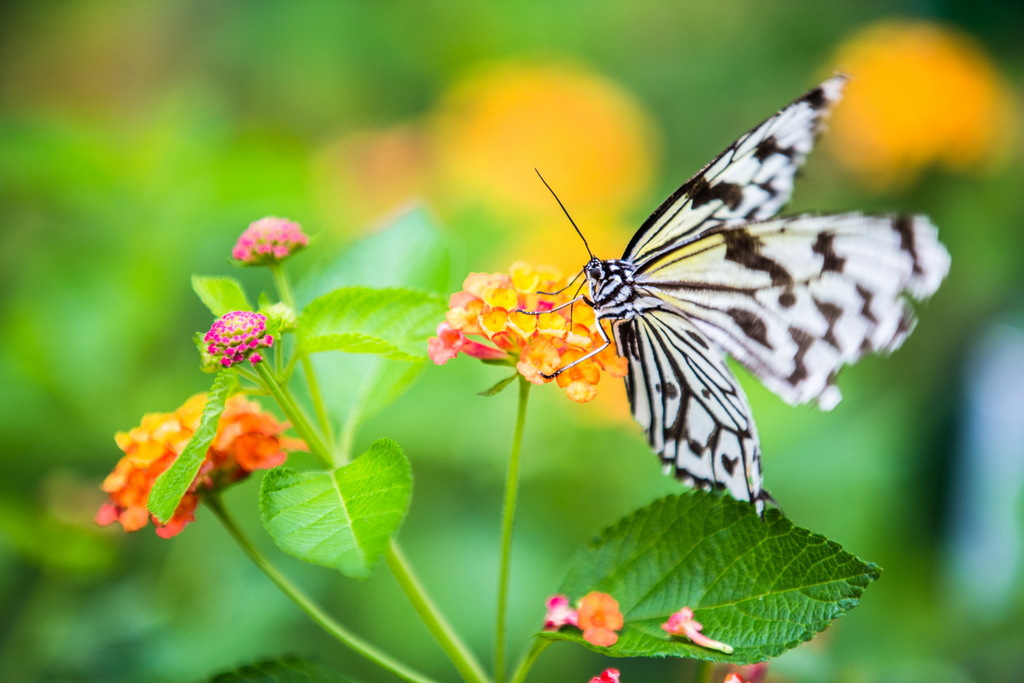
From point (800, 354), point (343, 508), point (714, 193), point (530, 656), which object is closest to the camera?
point (343, 508)

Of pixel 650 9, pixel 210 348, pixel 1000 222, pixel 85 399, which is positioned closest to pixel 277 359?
pixel 210 348

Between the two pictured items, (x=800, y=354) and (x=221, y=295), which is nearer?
(x=221, y=295)

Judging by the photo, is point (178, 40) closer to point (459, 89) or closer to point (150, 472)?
point (459, 89)

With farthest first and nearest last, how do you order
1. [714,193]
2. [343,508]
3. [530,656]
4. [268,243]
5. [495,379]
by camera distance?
1. [495,379]
2. [714,193]
3. [268,243]
4. [530,656]
5. [343,508]

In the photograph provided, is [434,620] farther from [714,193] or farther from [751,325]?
[714,193]

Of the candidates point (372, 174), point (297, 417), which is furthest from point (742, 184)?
point (372, 174)

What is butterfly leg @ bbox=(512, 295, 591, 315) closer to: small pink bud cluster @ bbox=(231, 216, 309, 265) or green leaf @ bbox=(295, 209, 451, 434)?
green leaf @ bbox=(295, 209, 451, 434)

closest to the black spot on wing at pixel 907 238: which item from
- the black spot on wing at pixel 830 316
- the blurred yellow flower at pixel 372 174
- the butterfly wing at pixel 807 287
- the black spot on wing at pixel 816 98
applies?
the butterfly wing at pixel 807 287
